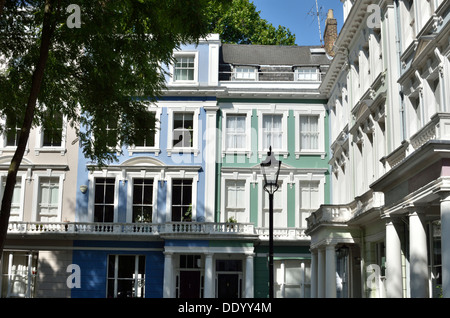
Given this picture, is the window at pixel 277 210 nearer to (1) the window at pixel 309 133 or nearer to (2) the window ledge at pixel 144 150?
(1) the window at pixel 309 133

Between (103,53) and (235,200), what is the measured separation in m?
19.1

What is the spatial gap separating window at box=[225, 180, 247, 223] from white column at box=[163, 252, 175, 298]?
3.60m

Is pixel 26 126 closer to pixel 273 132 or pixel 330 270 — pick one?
pixel 330 270

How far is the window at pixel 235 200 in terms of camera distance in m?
32.2

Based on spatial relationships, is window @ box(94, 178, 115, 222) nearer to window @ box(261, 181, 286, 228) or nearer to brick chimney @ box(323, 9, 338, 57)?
window @ box(261, 181, 286, 228)

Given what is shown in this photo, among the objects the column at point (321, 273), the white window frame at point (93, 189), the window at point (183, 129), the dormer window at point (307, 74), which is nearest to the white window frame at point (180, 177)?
the window at point (183, 129)

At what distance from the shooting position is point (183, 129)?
3266 cm

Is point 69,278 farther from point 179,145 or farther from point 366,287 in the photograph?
point 366,287

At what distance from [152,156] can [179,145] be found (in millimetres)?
1459

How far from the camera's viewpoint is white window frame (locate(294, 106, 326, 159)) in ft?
107

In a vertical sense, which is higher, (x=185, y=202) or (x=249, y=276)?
(x=185, y=202)

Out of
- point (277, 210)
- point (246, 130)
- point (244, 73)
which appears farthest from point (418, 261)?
point (244, 73)

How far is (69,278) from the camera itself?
30969 mm

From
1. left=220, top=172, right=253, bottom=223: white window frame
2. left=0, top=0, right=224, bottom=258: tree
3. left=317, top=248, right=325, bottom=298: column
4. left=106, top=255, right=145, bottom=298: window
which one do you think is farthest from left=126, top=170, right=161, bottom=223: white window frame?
left=0, top=0, right=224, bottom=258: tree
